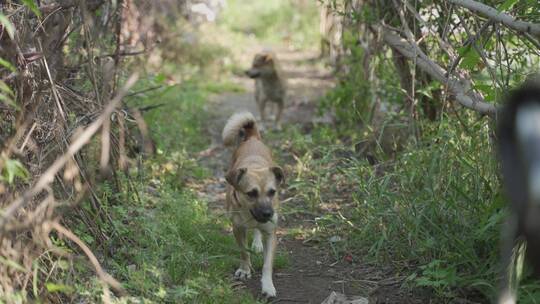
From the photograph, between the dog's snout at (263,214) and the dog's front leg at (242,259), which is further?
the dog's front leg at (242,259)

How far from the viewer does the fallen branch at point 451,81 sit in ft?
15.8

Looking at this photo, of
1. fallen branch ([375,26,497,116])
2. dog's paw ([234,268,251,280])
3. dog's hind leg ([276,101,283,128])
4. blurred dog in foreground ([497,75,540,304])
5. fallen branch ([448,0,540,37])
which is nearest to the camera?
blurred dog in foreground ([497,75,540,304])

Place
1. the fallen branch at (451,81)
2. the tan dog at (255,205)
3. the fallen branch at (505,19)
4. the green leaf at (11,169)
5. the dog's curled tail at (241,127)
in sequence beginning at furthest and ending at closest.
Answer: the dog's curled tail at (241,127) → the tan dog at (255,205) → the fallen branch at (451,81) → the fallen branch at (505,19) → the green leaf at (11,169)

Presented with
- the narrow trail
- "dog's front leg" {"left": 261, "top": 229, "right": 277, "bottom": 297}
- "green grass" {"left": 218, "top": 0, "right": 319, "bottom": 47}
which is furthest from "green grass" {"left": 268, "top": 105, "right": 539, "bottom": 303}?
"green grass" {"left": 218, "top": 0, "right": 319, "bottom": 47}

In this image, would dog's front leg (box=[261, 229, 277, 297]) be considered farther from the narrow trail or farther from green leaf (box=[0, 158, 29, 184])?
green leaf (box=[0, 158, 29, 184])

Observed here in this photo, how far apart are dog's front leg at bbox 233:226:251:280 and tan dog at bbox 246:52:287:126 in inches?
187

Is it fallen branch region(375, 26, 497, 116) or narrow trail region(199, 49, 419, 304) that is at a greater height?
fallen branch region(375, 26, 497, 116)

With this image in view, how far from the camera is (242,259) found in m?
5.33

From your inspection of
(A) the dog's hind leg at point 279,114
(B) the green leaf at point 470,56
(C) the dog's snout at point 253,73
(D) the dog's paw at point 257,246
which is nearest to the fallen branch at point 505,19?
(B) the green leaf at point 470,56

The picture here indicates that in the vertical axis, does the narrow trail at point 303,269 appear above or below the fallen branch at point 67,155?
below

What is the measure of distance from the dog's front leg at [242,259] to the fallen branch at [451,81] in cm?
169

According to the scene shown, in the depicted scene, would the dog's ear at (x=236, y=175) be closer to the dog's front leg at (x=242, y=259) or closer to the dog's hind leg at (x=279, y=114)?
the dog's front leg at (x=242, y=259)

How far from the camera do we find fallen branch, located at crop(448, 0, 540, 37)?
377 centimetres

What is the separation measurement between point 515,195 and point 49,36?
3.34m
